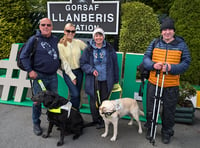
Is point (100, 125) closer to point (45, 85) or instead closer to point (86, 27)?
point (45, 85)

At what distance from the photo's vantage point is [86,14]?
4.46 meters

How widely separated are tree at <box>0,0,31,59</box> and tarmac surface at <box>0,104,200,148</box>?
10.6 ft

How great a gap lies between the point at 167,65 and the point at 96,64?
4.05ft

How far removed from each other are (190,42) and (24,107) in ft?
14.7

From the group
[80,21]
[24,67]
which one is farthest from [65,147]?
[80,21]

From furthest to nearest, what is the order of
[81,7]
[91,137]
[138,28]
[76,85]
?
[138,28] < [81,7] < [76,85] < [91,137]

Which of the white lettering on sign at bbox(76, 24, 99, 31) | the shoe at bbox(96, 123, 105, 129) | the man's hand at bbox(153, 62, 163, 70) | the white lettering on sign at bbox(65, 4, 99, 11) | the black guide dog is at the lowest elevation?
the shoe at bbox(96, 123, 105, 129)

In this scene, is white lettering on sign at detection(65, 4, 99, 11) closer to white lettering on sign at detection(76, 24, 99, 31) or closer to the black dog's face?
white lettering on sign at detection(76, 24, 99, 31)

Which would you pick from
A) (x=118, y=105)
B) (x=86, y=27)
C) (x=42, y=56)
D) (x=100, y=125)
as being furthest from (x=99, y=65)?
(x=86, y=27)

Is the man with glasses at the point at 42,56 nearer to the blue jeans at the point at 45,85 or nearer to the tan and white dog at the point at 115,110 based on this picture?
the blue jeans at the point at 45,85

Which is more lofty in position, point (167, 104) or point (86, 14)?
point (86, 14)

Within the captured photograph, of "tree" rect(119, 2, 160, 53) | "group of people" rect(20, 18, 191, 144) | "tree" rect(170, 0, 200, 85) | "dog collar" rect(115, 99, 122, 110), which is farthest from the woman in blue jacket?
"tree" rect(170, 0, 200, 85)

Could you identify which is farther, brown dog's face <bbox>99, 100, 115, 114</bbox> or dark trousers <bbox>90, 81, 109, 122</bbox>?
dark trousers <bbox>90, 81, 109, 122</bbox>

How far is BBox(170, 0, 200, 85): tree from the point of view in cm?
482
